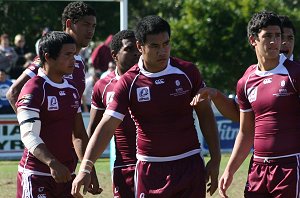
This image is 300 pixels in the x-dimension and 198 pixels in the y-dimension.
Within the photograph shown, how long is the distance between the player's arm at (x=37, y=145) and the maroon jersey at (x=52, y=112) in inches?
3.2

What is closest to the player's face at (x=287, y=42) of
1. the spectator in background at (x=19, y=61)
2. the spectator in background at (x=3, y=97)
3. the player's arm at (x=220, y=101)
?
the player's arm at (x=220, y=101)

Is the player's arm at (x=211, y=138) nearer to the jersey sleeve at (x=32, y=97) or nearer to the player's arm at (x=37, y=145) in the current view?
the player's arm at (x=37, y=145)

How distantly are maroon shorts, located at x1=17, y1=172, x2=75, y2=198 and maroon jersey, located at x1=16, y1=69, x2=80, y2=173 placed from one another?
0.27 feet

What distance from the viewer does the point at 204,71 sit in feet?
79.2

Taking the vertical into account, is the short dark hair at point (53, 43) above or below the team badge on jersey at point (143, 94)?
above

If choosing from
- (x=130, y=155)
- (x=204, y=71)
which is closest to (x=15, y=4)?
(x=204, y=71)

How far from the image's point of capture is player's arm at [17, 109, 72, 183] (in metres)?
7.53

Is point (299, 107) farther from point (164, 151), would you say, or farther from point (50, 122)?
point (50, 122)

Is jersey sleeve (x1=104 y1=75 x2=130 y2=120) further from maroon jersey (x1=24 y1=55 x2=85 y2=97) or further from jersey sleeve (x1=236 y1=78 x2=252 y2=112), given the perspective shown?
maroon jersey (x1=24 y1=55 x2=85 y2=97)

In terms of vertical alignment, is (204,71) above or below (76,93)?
below

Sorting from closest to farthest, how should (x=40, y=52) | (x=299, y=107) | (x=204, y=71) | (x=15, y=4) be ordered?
(x=299, y=107) < (x=40, y=52) < (x=204, y=71) < (x=15, y=4)

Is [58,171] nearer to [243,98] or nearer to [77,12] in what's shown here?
[243,98]

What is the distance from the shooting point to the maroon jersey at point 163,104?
7492 mm

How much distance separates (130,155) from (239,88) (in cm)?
146
